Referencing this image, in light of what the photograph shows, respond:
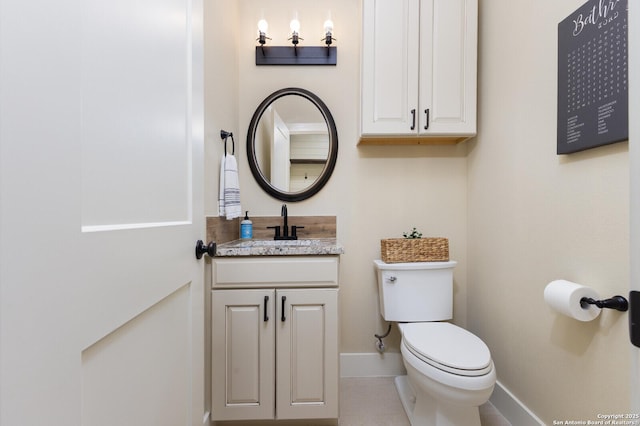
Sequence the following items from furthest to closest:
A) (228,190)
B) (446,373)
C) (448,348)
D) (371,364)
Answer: (371,364) → (228,190) → (448,348) → (446,373)

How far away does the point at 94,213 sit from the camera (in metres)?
0.49

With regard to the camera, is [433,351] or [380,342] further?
[380,342]

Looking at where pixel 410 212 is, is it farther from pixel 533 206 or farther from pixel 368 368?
pixel 368 368

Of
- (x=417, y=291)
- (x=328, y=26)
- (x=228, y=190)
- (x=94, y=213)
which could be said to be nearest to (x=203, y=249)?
(x=94, y=213)

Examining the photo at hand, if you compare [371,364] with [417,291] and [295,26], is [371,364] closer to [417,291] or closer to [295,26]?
[417,291]

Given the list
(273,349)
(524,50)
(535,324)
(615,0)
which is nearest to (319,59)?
(524,50)

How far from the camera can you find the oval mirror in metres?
1.89

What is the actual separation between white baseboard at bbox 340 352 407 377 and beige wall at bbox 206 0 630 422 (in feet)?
0.20

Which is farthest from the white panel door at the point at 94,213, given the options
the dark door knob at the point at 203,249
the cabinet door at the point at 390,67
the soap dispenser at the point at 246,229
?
the cabinet door at the point at 390,67

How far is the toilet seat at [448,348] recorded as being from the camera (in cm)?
113

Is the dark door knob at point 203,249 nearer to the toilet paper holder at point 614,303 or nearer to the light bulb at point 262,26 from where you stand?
the toilet paper holder at point 614,303

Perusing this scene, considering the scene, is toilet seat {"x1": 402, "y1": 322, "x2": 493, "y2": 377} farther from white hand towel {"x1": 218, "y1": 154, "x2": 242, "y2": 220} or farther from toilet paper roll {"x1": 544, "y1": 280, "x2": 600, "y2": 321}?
white hand towel {"x1": 218, "y1": 154, "x2": 242, "y2": 220}

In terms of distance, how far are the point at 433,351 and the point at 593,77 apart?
45.9 inches

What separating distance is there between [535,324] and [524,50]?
4.12ft
